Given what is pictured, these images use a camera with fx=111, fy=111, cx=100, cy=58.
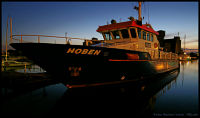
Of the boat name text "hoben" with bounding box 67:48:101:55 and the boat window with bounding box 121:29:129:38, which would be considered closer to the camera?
the boat name text "hoben" with bounding box 67:48:101:55

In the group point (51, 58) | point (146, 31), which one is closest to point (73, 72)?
point (51, 58)

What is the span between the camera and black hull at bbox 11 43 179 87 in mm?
6133

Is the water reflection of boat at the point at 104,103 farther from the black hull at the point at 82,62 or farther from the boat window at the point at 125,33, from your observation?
the boat window at the point at 125,33

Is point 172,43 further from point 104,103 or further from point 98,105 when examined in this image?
point 98,105

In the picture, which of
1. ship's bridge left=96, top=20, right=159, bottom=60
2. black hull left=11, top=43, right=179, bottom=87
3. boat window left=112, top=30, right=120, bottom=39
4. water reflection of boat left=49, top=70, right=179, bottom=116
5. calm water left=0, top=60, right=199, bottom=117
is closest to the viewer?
calm water left=0, top=60, right=199, bottom=117

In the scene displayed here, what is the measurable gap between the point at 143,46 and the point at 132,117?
309 inches

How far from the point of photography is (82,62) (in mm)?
6738

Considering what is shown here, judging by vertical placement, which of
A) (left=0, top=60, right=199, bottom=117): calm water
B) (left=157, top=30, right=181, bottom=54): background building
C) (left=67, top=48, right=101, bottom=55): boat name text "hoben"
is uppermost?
(left=157, top=30, right=181, bottom=54): background building

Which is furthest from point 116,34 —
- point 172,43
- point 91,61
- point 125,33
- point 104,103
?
point 172,43

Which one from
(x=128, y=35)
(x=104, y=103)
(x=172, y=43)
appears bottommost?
(x=104, y=103)

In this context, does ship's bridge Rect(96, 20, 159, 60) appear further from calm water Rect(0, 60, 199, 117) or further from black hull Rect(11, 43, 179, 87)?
calm water Rect(0, 60, 199, 117)

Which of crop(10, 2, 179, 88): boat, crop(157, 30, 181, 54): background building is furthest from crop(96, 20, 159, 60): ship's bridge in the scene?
crop(157, 30, 181, 54): background building

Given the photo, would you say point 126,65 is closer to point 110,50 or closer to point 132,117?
point 110,50

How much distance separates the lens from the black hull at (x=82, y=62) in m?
6.13
